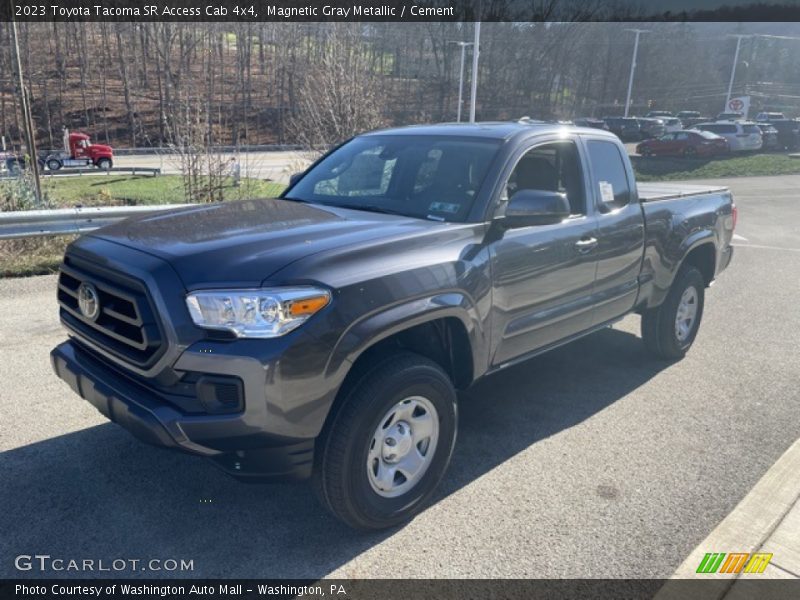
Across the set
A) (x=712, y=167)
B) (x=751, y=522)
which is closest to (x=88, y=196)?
(x=751, y=522)

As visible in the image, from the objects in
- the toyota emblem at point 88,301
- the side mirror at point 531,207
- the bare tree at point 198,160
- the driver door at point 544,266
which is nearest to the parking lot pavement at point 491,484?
the driver door at point 544,266

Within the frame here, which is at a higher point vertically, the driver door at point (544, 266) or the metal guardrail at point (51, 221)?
the driver door at point (544, 266)

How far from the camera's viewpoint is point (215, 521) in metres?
3.26

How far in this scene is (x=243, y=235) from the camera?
3.22 metres

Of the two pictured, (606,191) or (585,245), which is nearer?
(585,245)

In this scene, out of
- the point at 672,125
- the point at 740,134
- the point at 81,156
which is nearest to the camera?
the point at 81,156

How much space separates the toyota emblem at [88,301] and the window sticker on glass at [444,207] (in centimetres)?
189

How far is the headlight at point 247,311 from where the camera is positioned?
2.71 metres

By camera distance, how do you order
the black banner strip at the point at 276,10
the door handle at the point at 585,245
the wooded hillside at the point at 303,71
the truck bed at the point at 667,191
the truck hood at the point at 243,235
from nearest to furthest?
the truck hood at the point at 243,235, the door handle at the point at 585,245, the truck bed at the point at 667,191, the black banner strip at the point at 276,10, the wooded hillside at the point at 303,71

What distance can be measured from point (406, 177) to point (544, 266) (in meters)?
1.06

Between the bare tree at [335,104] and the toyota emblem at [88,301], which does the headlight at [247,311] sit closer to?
the toyota emblem at [88,301]

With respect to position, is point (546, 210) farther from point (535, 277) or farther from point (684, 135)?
point (684, 135)

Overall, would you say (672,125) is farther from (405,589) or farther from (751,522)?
(405,589)

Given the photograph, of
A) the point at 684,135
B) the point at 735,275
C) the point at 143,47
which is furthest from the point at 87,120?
the point at 735,275
